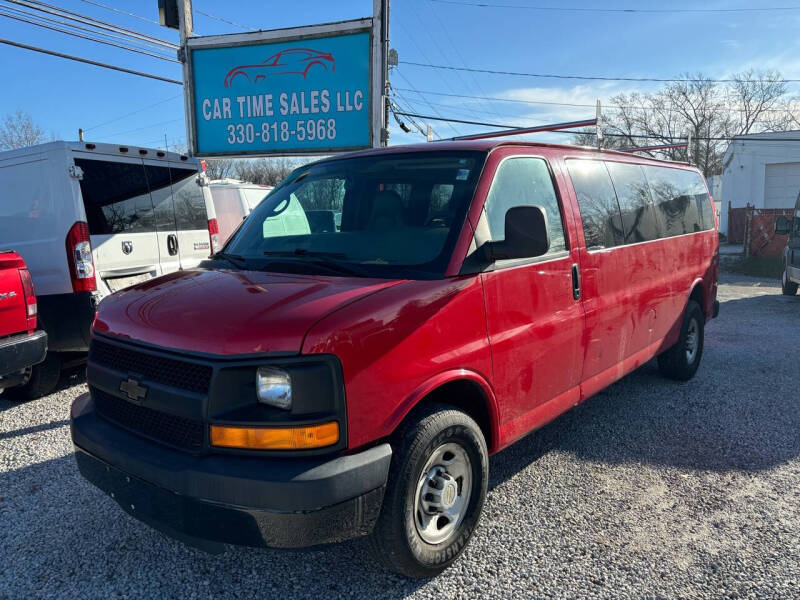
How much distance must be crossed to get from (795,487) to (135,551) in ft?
12.7

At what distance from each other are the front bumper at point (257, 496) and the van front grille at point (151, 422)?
0.05 meters

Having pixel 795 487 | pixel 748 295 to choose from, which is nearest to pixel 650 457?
pixel 795 487

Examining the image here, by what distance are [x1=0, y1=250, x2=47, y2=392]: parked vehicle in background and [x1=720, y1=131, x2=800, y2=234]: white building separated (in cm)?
3187

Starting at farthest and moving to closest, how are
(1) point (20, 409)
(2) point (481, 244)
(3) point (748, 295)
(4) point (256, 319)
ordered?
(3) point (748, 295) < (1) point (20, 409) < (2) point (481, 244) < (4) point (256, 319)

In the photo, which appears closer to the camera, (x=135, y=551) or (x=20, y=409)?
(x=135, y=551)

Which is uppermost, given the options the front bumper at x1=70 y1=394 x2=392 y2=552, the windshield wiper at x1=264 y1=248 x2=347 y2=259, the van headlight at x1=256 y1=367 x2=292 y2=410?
the windshield wiper at x1=264 y1=248 x2=347 y2=259

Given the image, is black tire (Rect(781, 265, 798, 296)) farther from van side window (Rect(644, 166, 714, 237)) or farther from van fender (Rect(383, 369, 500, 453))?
van fender (Rect(383, 369, 500, 453))

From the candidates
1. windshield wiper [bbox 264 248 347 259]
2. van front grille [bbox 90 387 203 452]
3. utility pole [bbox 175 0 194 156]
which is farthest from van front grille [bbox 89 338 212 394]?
utility pole [bbox 175 0 194 156]

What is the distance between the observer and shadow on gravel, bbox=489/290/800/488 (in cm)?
414

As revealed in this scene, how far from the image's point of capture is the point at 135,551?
305 cm

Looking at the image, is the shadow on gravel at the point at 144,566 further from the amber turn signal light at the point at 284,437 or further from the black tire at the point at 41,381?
the black tire at the point at 41,381

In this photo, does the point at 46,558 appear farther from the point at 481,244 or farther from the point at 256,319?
the point at 481,244

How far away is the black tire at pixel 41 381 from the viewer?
552 centimetres

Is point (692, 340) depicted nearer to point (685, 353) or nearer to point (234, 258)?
point (685, 353)
